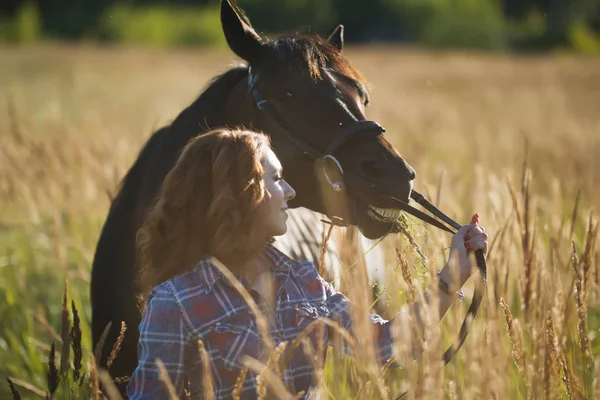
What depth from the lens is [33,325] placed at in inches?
181

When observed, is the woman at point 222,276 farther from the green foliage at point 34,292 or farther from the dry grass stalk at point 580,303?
the green foliage at point 34,292

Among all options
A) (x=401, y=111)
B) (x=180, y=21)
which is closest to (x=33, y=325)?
(x=401, y=111)

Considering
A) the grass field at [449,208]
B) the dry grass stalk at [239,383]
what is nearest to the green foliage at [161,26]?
the grass field at [449,208]

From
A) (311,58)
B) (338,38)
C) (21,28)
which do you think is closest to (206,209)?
(311,58)

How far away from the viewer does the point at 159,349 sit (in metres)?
2.17

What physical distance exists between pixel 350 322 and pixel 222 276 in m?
0.38

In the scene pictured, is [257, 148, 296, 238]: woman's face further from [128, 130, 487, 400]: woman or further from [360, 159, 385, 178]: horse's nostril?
[360, 159, 385, 178]: horse's nostril

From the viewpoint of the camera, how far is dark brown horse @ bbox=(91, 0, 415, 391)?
8.95 ft

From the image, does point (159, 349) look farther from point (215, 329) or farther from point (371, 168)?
point (371, 168)

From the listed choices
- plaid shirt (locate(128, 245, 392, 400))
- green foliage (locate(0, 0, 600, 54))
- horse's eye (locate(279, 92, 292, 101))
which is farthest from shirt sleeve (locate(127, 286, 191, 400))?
green foliage (locate(0, 0, 600, 54))

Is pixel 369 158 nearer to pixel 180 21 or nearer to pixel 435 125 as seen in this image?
pixel 435 125

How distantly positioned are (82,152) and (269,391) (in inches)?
139

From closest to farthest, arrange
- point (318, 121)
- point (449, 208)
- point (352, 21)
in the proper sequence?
point (318, 121), point (449, 208), point (352, 21)

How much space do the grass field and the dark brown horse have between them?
249 millimetres
